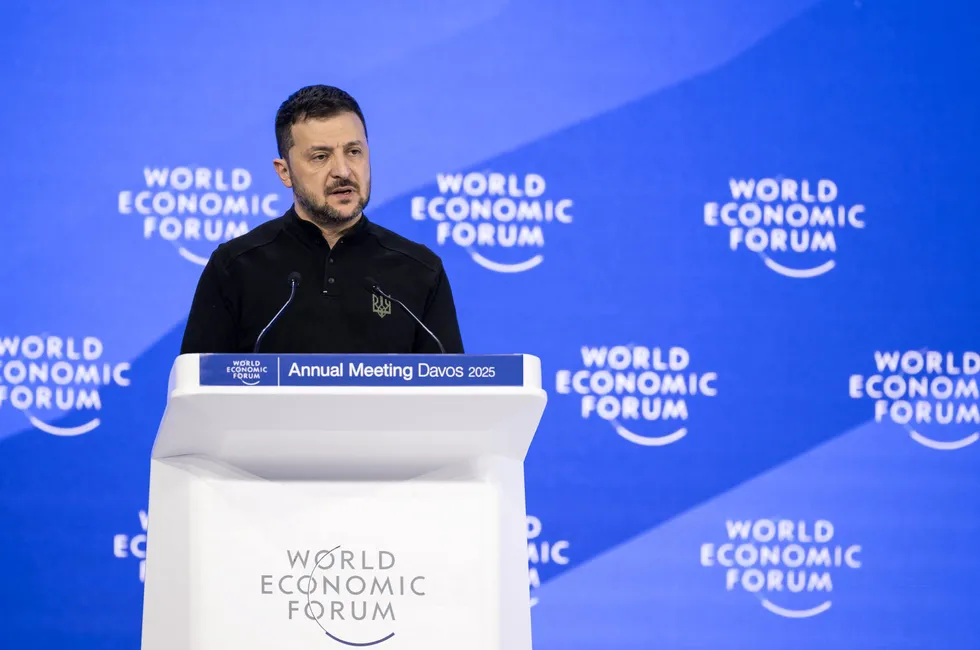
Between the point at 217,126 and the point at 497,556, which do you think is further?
the point at 217,126

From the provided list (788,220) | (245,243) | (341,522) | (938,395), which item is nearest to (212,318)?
(245,243)

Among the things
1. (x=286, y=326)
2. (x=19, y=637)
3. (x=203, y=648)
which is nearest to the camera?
(x=203, y=648)

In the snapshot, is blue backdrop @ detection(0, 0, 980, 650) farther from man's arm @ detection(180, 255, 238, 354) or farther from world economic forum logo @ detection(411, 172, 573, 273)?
man's arm @ detection(180, 255, 238, 354)

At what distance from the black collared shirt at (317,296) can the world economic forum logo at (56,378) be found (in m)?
0.99

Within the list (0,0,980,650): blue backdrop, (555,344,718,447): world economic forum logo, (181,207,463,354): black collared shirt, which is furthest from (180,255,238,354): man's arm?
(555,344,718,447): world economic forum logo

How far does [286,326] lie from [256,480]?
85cm

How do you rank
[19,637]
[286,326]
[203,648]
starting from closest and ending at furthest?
[203,648] → [286,326] → [19,637]

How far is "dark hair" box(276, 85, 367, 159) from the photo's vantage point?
228 cm

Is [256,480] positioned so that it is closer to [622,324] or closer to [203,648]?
[203,648]

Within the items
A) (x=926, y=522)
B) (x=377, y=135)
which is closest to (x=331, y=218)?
(x=377, y=135)

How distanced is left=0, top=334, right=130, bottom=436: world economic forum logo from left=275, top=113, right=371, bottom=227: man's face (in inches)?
44.2

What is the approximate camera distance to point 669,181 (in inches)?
128

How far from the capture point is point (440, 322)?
2.33 metres

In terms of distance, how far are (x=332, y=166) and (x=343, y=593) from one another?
1.10m
